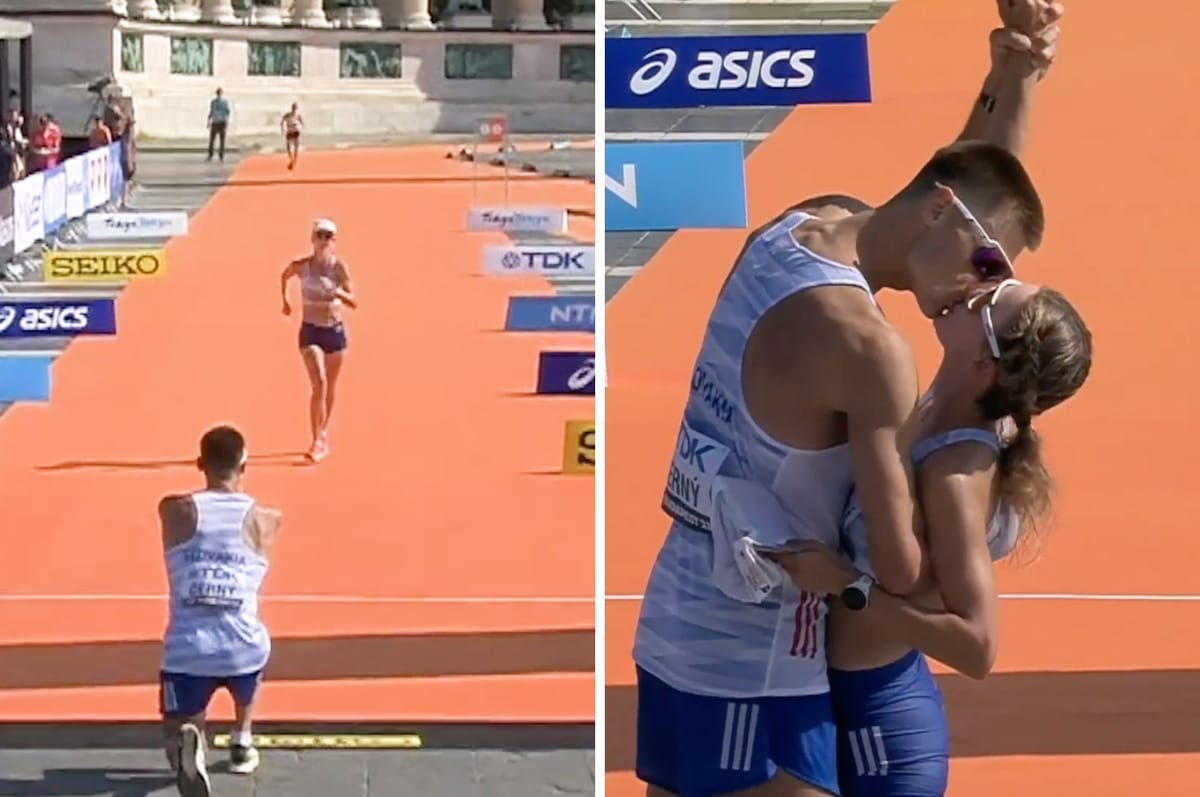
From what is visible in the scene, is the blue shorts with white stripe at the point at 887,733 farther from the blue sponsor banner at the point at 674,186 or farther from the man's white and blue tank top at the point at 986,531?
the blue sponsor banner at the point at 674,186

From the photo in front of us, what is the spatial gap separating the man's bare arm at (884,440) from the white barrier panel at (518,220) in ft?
5.44

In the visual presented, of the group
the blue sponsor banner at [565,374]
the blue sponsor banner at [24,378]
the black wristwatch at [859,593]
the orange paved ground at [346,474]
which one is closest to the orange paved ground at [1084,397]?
the blue sponsor banner at [565,374]

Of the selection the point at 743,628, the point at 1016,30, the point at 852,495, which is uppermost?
the point at 1016,30

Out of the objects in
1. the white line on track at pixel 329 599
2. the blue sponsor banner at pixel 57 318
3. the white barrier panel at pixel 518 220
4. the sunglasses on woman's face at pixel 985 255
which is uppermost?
the white barrier panel at pixel 518 220

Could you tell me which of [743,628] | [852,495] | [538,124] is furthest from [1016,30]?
[538,124]

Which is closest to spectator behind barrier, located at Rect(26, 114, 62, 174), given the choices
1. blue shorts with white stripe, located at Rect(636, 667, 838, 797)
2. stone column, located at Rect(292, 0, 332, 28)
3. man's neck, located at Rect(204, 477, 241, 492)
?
stone column, located at Rect(292, 0, 332, 28)

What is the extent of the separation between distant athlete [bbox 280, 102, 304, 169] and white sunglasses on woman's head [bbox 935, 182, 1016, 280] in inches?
70.6

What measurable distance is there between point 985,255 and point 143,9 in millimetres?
1920

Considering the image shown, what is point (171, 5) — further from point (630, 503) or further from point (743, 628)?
point (743, 628)

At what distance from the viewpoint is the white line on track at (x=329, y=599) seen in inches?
137

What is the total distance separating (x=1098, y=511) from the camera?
3389mm

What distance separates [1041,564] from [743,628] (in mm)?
1566

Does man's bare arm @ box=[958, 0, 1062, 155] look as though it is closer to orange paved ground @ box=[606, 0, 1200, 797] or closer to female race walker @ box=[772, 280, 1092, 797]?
female race walker @ box=[772, 280, 1092, 797]

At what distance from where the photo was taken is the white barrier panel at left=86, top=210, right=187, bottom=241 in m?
3.25
